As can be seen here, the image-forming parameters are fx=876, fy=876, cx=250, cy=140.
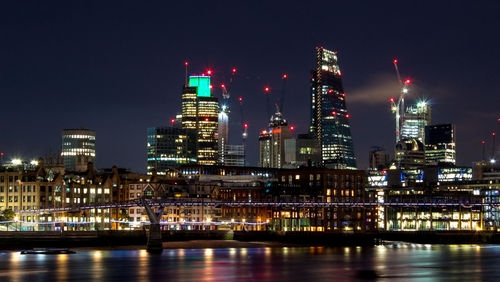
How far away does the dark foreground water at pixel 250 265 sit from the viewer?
98.6 meters

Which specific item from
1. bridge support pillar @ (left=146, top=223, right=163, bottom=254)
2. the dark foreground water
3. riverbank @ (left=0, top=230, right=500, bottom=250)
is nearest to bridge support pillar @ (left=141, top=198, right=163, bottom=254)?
bridge support pillar @ (left=146, top=223, right=163, bottom=254)

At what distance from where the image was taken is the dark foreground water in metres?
98.6

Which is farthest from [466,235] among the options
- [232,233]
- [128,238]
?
[128,238]

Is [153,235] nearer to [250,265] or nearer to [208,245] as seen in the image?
[208,245]

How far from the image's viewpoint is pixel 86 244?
15762 centimetres

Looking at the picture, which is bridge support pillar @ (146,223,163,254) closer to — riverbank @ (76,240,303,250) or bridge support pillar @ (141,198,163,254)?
bridge support pillar @ (141,198,163,254)

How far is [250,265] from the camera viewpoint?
114000 mm

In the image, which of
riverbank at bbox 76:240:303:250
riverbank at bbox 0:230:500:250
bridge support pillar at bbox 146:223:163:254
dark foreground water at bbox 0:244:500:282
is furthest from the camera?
riverbank at bbox 0:230:500:250

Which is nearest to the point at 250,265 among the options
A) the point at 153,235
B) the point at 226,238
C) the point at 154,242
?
the point at 154,242

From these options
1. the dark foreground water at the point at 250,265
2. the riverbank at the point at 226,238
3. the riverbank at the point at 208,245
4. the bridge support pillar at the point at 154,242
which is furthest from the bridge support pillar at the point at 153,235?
the riverbank at the point at 226,238

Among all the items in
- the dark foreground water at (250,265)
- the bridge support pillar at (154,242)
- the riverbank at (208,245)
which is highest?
the bridge support pillar at (154,242)

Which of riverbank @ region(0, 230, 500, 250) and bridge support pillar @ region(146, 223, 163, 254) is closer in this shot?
bridge support pillar @ region(146, 223, 163, 254)

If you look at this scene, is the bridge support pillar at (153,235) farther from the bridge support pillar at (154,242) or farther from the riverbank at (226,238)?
the riverbank at (226,238)

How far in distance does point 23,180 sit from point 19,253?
5593 centimetres
